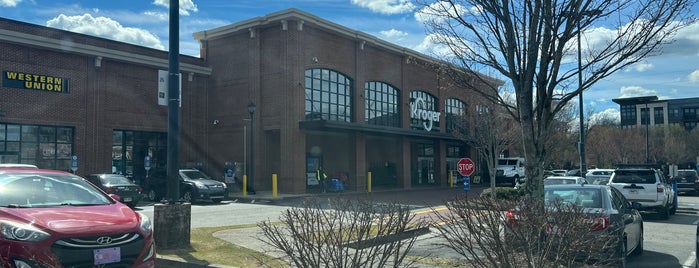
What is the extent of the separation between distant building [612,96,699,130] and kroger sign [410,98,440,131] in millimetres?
52999

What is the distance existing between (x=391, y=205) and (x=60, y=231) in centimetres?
335

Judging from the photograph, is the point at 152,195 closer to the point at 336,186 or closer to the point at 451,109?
the point at 336,186

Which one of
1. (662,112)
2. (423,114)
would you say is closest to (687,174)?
(423,114)

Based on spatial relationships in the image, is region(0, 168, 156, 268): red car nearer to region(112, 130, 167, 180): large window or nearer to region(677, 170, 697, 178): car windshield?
region(112, 130, 167, 180): large window

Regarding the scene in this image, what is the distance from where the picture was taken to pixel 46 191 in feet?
21.9

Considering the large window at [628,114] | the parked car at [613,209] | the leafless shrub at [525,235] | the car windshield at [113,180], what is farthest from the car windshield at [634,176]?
the large window at [628,114]

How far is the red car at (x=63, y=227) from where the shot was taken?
209 inches

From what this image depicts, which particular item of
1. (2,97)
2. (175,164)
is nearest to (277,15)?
(2,97)

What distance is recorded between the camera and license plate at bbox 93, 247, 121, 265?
557 cm

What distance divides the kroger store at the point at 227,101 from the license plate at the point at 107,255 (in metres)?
19.0

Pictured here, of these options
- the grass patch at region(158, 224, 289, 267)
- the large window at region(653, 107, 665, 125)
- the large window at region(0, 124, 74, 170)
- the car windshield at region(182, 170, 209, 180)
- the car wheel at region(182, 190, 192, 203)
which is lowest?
the car wheel at region(182, 190, 192, 203)

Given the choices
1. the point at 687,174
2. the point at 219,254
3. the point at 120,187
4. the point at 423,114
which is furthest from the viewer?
the point at 423,114

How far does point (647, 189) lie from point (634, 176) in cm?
96

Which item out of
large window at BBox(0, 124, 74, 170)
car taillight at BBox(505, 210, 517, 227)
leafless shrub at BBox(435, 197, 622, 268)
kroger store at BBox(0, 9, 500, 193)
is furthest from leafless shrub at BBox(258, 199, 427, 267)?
large window at BBox(0, 124, 74, 170)
